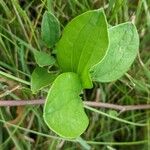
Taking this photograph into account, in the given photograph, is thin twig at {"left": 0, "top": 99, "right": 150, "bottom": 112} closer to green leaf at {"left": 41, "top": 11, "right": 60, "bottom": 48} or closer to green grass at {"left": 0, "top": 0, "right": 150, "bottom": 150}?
green grass at {"left": 0, "top": 0, "right": 150, "bottom": 150}

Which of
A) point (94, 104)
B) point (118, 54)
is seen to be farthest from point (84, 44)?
point (94, 104)

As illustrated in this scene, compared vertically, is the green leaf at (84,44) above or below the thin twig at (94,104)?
above

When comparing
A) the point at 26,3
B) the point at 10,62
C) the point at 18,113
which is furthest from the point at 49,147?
the point at 26,3

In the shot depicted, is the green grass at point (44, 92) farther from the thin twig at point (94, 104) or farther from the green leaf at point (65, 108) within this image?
the green leaf at point (65, 108)

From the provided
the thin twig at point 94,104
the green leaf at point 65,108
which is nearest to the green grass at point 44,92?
the thin twig at point 94,104

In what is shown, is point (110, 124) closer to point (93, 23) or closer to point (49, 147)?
point (49, 147)

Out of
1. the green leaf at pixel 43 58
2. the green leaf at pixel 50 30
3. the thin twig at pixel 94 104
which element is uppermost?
the green leaf at pixel 50 30

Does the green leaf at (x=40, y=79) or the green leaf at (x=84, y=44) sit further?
the green leaf at (x=40, y=79)
